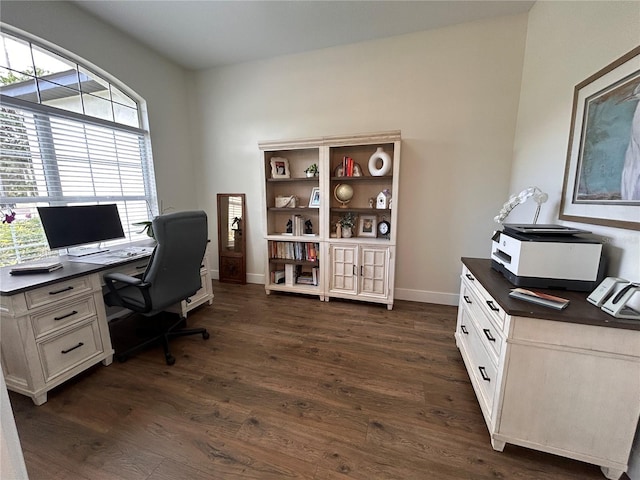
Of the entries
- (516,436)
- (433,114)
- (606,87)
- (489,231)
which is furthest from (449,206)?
(516,436)

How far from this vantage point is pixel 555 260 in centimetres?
136

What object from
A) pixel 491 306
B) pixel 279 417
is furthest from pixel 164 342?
pixel 491 306

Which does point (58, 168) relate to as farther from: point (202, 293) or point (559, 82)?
point (559, 82)

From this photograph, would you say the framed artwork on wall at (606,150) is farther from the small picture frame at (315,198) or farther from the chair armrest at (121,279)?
the chair armrest at (121,279)

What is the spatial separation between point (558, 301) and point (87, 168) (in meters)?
3.74

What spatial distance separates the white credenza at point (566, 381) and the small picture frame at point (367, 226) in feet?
5.74

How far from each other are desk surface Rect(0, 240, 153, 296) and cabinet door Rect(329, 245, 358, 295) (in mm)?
1887

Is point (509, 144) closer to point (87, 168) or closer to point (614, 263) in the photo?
point (614, 263)

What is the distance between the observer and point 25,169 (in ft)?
6.76

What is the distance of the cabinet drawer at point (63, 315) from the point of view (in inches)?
62.1

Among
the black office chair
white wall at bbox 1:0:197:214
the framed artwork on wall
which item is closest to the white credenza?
the framed artwork on wall

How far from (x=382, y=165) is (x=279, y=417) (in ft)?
7.80

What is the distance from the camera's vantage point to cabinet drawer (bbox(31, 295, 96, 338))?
1.58m

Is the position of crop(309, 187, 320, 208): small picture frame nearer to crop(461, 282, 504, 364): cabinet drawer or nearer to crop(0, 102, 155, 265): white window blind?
crop(461, 282, 504, 364): cabinet drawer
